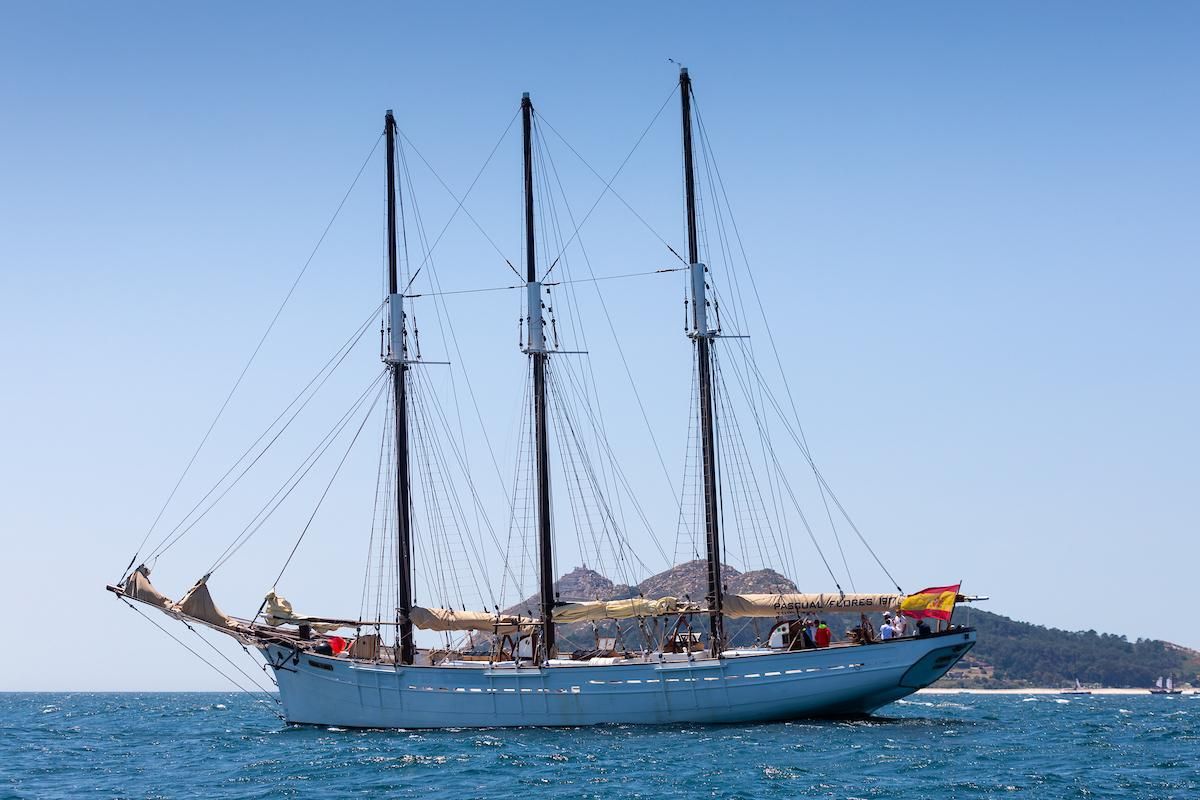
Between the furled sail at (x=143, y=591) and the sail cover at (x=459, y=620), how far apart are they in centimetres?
1136

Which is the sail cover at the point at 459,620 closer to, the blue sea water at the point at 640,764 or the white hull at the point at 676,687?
the white hull at the point at 676,687

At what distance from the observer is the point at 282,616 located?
63.9 metres

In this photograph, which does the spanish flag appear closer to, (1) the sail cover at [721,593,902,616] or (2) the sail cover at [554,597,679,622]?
(1) the sail cover at [721,593,902,616]

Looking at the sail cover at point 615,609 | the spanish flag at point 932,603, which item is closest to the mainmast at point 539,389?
the sail cover at point 615,609

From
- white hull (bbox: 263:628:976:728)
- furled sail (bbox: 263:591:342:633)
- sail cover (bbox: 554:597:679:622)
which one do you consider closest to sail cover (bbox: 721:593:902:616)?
white hull (bbox: 263:628:976:728)

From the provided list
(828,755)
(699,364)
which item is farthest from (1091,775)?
(699,364)

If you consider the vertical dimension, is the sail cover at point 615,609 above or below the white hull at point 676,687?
above

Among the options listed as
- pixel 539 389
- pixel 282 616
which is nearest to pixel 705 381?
pixel 539 389

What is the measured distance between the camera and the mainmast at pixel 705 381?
205 feet

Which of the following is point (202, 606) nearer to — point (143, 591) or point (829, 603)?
point (143, 591)

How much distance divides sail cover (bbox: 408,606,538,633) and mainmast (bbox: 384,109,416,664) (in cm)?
55

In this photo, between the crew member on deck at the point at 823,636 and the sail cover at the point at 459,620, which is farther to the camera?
the sail cover at the point at 459,620

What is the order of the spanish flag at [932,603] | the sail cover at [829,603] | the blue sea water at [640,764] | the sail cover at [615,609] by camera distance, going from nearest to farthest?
the blue sea water at [640,764] → the spanish flag at [932,603] → the sail cover at [829,603] → the sail cover at [615,609]

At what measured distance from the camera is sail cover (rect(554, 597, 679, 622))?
201 feet
